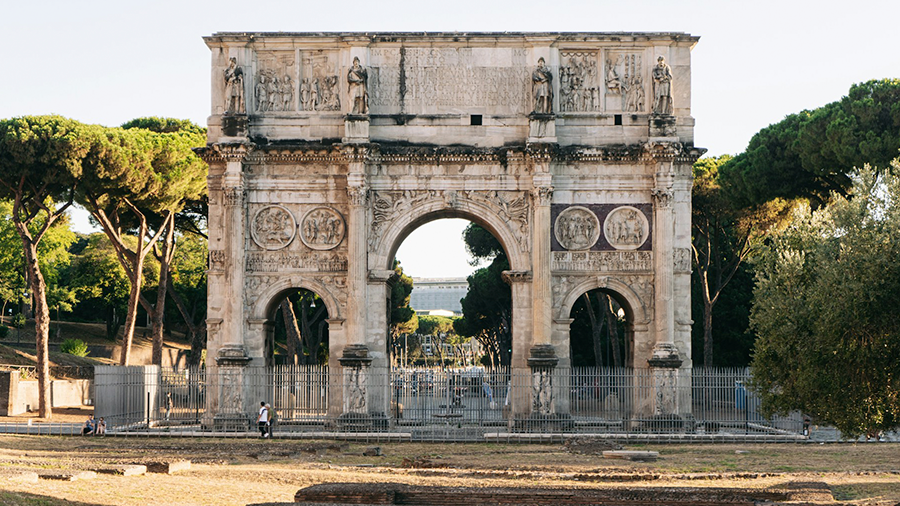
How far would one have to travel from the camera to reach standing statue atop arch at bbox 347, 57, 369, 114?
90.2 ft

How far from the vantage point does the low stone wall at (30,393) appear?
3369 centimetres

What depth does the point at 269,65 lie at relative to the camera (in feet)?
93.4

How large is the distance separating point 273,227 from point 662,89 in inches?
437

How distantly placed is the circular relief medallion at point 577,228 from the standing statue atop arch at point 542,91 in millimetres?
2766

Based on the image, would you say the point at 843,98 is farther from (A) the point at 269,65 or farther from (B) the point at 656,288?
(A) the point at 269,65

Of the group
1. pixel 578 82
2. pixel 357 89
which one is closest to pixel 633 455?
pixel 578 82

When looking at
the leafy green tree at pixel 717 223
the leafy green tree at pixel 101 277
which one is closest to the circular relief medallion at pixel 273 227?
the leafy green tree at pixel 717 223

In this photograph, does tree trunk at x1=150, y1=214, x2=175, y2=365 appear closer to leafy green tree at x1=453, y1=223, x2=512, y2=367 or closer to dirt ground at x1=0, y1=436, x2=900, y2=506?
dirt ground at x1=0, y1=436, x2=900, y2=506

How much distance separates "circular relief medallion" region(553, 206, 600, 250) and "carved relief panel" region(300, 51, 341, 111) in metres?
6.81

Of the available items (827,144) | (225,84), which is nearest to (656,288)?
(827,144)

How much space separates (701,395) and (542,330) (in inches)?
178

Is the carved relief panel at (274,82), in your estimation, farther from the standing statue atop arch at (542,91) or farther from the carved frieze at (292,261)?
the standing statue atop arch at (542,91)

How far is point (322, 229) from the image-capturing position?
28156mm

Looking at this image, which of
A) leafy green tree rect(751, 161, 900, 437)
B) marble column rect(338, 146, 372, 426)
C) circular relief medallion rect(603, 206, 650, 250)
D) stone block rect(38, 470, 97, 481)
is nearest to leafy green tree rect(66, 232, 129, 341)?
marble column rect(338, 146, 372, 426)
